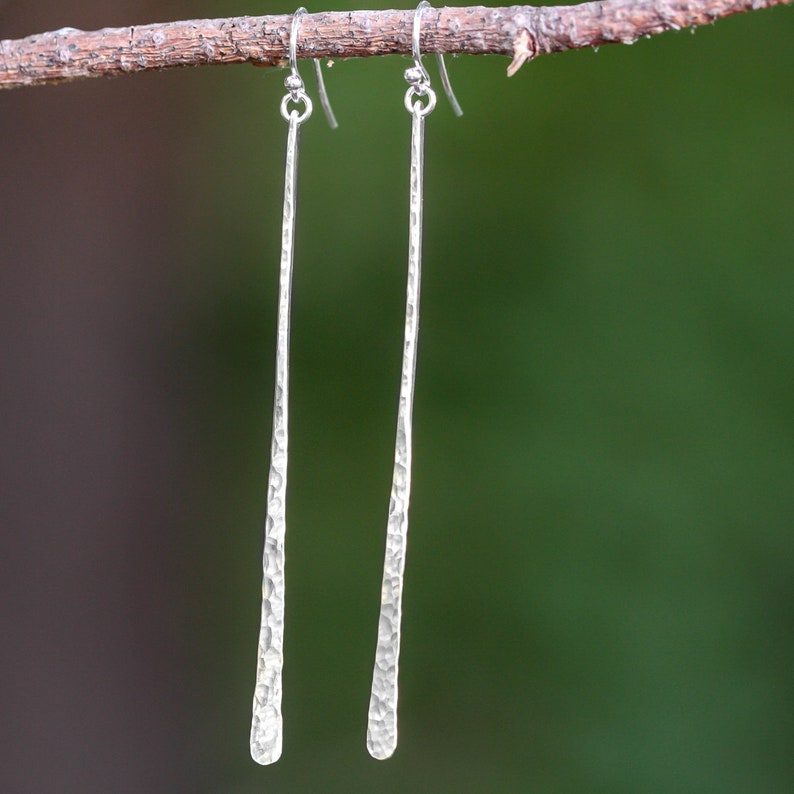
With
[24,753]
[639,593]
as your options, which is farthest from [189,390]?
[639,593]

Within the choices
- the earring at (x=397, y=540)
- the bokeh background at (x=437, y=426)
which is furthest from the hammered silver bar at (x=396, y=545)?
the bokeh background at (x=437, y=426)

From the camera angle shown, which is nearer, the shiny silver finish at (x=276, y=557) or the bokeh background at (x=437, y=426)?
the shiny silver finish at (x=276, y=557)

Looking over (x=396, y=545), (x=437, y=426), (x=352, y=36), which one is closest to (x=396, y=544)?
(x=396, y=545)

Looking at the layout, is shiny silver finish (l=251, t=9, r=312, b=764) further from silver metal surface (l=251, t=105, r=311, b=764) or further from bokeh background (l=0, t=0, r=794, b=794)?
bokeh background (l=0, t=0, r=794, b=794)

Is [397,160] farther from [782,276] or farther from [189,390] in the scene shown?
[782,276]

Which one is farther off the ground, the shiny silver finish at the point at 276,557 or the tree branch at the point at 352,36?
the tree branch at the point at 352,36

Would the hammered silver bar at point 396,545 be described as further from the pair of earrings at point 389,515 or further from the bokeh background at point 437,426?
the bokeh background at point 437,426

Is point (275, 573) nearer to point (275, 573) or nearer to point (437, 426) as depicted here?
point (275, 573)
